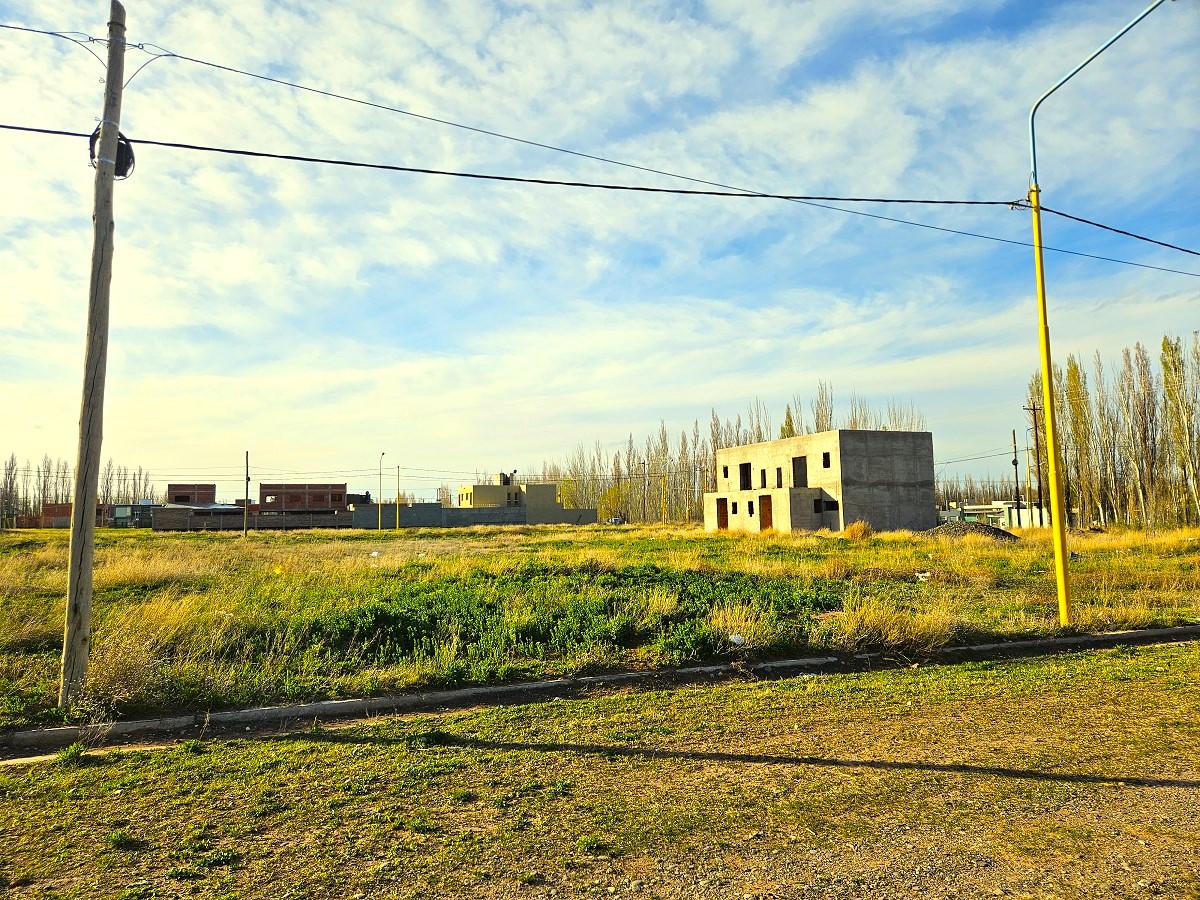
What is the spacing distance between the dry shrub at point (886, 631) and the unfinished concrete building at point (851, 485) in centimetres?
3554

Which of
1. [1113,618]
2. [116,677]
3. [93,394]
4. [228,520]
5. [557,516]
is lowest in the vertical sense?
[1113,618]

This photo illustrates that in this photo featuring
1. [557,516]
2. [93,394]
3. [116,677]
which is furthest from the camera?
[557,516]

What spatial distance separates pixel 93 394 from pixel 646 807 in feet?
20.6

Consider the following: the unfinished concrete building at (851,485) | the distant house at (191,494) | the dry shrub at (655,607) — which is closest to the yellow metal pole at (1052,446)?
the dry shrub at (655,607)

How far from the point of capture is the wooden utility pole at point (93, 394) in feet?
22.2

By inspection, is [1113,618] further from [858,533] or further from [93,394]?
[858,533]

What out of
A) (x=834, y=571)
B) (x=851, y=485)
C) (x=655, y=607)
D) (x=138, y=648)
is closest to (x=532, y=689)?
(x=655, y=607)

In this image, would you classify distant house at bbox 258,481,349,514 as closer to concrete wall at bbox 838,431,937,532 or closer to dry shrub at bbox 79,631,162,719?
concrete wall at bbox 838,431,937,532

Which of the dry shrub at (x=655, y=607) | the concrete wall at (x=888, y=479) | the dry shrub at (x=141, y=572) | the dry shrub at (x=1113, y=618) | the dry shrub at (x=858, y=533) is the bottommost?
the dry shrub at (x=1113, y=618)

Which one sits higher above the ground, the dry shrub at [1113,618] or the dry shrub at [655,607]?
the dry shrub at [655,607]

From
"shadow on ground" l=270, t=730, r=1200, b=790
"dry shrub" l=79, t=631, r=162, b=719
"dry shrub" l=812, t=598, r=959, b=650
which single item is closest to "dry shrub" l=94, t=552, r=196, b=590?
"dry shrub" l=79, t=631, r=162, b=719

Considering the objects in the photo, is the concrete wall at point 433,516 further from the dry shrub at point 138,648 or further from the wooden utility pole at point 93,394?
the wooden utility pole at point 93,394

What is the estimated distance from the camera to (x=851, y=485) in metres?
45.2

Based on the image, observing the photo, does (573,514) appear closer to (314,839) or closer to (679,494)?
(679,494)
